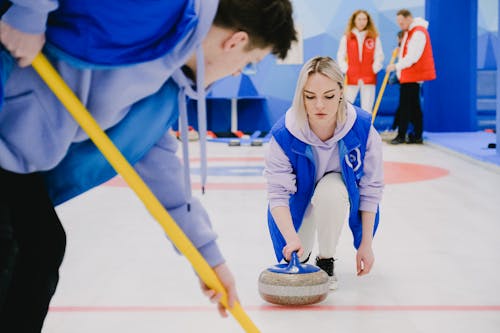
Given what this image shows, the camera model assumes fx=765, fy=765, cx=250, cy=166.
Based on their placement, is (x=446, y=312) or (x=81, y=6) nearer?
(x=81, y=6)

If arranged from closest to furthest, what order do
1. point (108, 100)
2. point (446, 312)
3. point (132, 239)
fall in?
point (108, 100)
point (446, 312)
point (132, 239)

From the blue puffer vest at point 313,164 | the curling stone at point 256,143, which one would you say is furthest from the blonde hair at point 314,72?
the curling stone at point 256,143

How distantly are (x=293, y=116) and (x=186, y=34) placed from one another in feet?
4.53

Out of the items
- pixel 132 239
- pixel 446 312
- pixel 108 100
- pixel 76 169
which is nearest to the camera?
pixel 108 100

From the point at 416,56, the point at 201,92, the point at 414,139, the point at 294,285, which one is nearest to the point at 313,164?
the point at 294,285

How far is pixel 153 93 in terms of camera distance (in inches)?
51.5

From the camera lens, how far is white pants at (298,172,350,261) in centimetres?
251

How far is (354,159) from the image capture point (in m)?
2.52

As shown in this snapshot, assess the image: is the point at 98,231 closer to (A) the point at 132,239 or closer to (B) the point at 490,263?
(A) the point at 132,239

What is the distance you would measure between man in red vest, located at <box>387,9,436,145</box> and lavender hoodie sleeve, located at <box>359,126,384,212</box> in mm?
5066

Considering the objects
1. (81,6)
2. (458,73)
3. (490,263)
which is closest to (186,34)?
(81,6)

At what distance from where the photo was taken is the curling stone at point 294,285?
7.55 ft

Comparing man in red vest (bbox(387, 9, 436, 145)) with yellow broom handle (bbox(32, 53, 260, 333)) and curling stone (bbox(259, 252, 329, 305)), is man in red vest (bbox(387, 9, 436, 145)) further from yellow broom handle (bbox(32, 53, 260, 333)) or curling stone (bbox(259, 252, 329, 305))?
yellow broom handle (bbox(32, 53, 260, 333))

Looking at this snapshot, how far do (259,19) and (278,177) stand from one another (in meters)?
1.33
